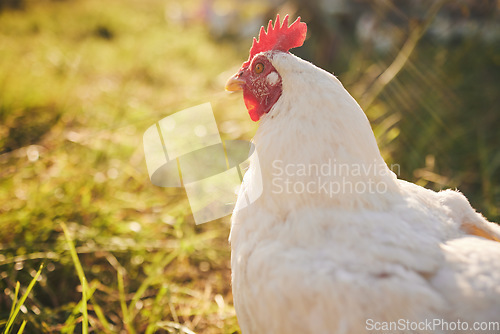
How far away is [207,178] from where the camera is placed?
2729mm

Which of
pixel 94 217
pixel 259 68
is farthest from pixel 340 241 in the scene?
pixel 94 217

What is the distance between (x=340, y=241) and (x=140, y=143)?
8.35ft

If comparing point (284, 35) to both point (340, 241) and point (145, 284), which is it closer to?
point (340, 241)

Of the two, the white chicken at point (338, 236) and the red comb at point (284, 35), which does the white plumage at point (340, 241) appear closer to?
the white chicken at point (338, 236)

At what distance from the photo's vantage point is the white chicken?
0.90 m

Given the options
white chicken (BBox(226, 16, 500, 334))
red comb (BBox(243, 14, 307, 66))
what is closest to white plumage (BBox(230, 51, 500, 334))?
white chicken (BBox(226, 16, 500, 334))

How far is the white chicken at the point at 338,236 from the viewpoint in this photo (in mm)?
903

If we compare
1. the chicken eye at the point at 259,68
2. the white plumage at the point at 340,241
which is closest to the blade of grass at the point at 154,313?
the white plumage at the point at 340,241

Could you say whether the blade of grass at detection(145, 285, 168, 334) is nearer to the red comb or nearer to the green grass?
the green grass

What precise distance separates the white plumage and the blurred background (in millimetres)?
755

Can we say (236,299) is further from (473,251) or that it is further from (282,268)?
(473,251)

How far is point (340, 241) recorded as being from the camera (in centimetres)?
102

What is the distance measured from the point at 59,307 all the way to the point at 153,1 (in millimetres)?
10702

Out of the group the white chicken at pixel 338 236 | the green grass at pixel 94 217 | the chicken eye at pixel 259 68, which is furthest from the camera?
the green grass at pixel 94 217
